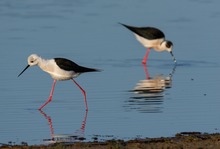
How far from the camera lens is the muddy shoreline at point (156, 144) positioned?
26.8ft

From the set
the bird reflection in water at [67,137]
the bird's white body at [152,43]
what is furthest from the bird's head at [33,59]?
the bird's white body at [152,43]

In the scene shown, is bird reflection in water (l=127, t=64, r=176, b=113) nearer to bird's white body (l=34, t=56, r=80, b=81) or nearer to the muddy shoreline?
bird's white body (l=34, t=56, r=80, b=81)

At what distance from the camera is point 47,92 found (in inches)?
466

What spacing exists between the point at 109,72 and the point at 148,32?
3.28 meters

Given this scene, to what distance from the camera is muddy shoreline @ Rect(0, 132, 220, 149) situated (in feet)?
26.8

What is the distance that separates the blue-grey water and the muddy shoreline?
1.61 feet

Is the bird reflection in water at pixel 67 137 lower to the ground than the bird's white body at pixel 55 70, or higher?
lower

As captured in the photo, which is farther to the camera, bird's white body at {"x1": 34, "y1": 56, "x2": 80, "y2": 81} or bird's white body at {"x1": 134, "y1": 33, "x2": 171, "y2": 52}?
bird's white body at {"x1": 134, "y1": 33, "x2": 171, "y2": 52}

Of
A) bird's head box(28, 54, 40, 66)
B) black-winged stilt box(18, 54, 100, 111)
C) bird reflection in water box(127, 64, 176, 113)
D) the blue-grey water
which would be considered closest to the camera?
the blue-grey water

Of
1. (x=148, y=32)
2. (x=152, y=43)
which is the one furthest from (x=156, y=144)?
(x=148, y=32)

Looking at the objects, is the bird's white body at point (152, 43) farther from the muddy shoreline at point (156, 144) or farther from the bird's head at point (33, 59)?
the muddy shoreline at point (156, 144)

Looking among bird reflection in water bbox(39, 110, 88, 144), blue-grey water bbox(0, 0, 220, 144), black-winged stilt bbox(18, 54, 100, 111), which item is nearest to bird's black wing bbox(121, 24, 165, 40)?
blue-grey water bbox(0, 0, 220, 144)

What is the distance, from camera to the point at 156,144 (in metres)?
8.34

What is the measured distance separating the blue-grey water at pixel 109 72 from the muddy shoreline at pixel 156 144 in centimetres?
49
